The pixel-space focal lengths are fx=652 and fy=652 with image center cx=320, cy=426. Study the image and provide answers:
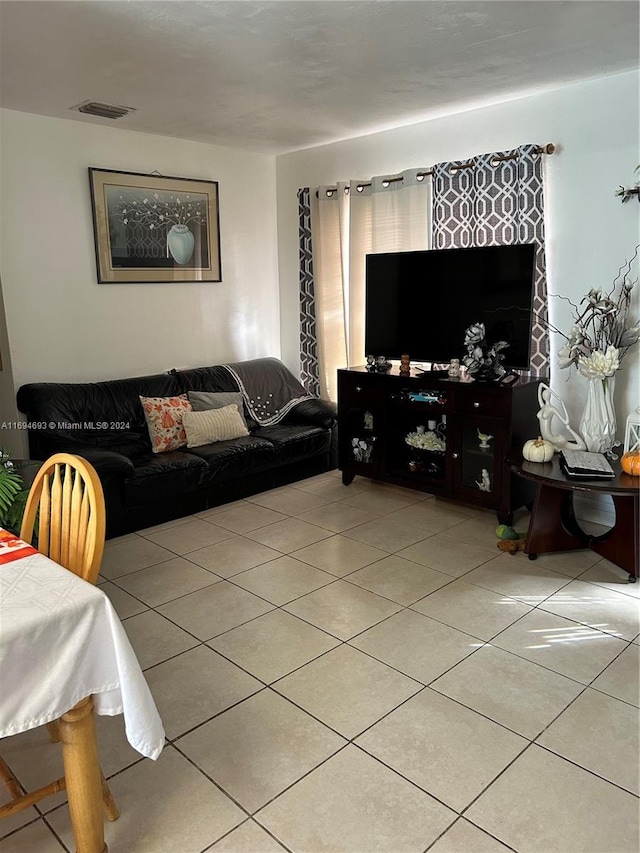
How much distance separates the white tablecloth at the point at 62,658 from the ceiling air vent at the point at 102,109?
10.4 feet

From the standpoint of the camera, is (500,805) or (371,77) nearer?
(500,805)

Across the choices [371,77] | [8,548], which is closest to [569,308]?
[371,77]

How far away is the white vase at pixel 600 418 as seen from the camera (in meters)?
3.46

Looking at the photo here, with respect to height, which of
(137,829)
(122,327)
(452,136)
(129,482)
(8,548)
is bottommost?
(137,829)

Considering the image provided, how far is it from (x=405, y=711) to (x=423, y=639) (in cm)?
48

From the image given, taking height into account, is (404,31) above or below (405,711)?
above

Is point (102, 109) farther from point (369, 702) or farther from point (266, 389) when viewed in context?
point (369, 702)

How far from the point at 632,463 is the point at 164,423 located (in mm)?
2842

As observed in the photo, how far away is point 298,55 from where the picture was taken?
3.00 m

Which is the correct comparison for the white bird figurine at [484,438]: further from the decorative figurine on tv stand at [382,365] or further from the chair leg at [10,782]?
the chair leg at [10,782]

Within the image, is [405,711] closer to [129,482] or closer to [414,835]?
[414,835]

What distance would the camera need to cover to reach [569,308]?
385 cm

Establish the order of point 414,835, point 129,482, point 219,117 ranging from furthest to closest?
point 219,117 → point 129,482 → point 414,835

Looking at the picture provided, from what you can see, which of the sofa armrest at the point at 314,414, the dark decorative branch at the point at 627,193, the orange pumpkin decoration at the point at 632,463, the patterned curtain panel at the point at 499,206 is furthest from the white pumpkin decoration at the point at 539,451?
the sofa armrest at the point at 314,414
